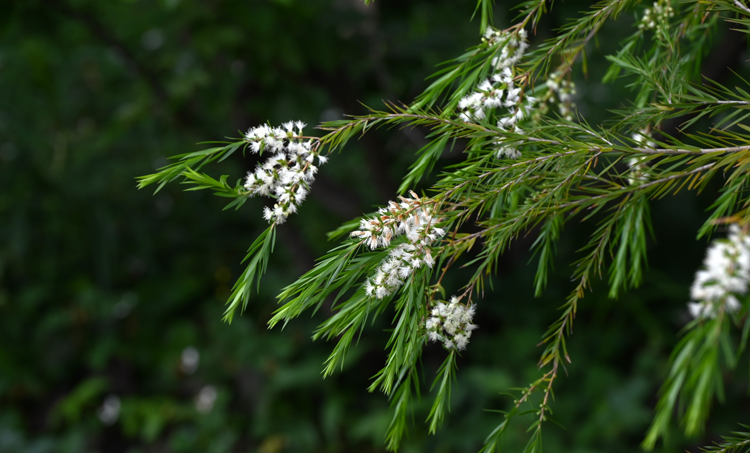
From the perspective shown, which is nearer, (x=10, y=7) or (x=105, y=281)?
(x=10, y=7)

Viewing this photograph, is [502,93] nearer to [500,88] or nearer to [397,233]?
[500,88]

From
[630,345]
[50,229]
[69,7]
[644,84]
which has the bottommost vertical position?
[50,229]

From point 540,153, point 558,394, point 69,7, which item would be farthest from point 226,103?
point 558,394

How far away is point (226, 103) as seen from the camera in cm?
243

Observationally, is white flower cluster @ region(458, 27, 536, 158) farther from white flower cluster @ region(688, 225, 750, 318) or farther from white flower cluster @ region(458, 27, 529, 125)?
white flower cluster @ region(688, 225, 750, 318)

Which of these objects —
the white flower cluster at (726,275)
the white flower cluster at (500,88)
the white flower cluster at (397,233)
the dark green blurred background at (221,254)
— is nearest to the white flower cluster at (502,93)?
the white flower cluster at (500,88)

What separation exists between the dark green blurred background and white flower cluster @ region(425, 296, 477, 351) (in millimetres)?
1265

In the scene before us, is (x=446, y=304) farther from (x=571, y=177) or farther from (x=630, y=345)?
(x=630, y=345)

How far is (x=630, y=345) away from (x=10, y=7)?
348 centimetres

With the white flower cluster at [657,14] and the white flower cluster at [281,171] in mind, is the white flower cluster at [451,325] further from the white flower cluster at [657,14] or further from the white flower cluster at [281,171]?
the white flower cluster at [657,14]

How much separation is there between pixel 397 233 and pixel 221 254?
3.84 metres

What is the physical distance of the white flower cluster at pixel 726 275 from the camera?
1.35ft

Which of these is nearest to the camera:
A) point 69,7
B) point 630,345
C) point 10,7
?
point 10,7

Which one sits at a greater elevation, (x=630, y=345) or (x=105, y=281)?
(x=630, y=345)
